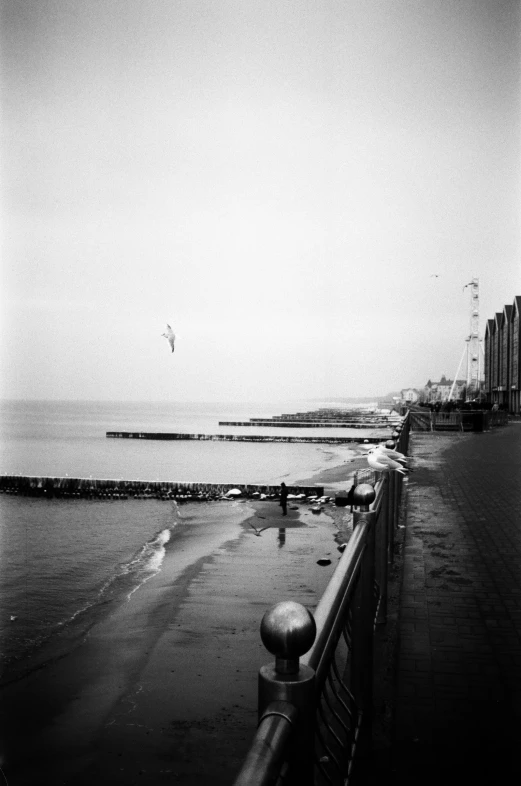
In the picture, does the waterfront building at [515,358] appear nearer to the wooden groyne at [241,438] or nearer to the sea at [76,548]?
the wooden groyne at [241,438]

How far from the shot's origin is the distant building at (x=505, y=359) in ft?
194

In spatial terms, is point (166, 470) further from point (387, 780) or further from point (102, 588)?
point (387, 780)

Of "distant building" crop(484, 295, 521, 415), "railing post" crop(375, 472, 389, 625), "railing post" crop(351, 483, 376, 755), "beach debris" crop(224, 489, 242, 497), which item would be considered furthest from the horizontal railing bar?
"distant building" crop(484, 295, 521, 415)

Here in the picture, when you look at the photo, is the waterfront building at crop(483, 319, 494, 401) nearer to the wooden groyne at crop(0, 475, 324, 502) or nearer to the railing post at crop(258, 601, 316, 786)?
the wooden groyne at crop(0, 475, 324, 502)

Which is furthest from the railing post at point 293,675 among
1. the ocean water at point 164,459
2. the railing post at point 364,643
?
the ocean water at point 164,459

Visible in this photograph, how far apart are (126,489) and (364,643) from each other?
73.9 ft

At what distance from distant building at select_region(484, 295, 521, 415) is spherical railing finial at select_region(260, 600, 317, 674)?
5948 centimetres

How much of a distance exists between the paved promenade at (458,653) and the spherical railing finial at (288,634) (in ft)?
6.14

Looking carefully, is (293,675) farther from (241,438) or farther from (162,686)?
(241,438)

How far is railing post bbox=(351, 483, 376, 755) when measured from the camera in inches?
129

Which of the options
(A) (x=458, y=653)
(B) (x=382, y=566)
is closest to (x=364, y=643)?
(A) (x=458, y=653)

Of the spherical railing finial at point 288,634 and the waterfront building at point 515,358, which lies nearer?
the spherical railing finial at point 288,634

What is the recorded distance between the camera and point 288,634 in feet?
5.16

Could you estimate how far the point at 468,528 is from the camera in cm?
900
